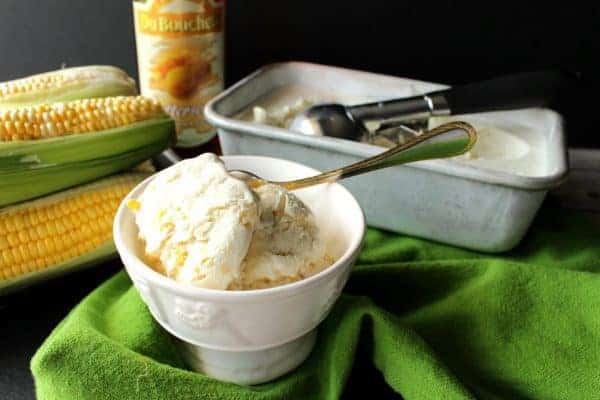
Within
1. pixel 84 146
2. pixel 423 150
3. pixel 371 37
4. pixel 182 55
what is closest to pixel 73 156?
pixel 84 146

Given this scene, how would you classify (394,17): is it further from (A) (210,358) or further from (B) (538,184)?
(A) (210,358)

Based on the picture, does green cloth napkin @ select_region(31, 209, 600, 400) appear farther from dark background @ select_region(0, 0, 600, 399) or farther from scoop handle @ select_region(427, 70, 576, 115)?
dark background @ select_region(0, 0, 600, 399)

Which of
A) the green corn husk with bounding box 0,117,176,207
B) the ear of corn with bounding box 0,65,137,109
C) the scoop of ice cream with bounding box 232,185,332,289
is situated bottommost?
the green corn husk with bounding box 0,117,176,207

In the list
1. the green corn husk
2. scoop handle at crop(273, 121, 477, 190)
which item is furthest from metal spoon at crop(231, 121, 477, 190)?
the green corn husk

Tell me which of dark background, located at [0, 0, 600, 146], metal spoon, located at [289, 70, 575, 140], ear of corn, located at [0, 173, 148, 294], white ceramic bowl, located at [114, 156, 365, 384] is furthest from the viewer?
dark background, located at [0, 0, 600, 146]

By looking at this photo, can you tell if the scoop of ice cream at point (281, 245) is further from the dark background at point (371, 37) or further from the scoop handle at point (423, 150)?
the dark background at point (371, 37)

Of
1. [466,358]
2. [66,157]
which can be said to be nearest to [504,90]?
[466,358]

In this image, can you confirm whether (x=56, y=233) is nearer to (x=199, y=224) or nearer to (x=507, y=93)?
(x=199, y=224)
